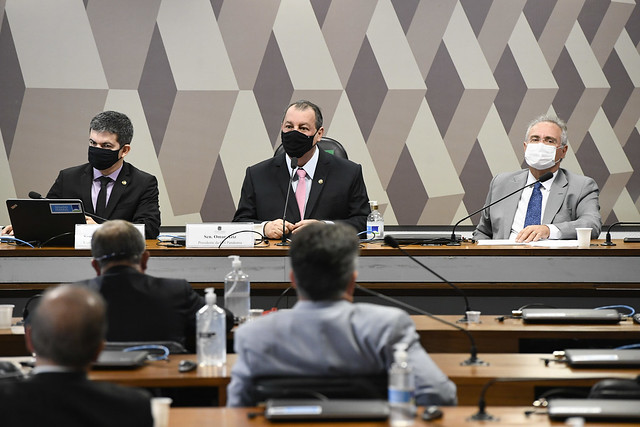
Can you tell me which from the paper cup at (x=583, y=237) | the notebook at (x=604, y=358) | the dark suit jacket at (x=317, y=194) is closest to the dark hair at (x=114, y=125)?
the dark suit jacket at (x=317, y=194)

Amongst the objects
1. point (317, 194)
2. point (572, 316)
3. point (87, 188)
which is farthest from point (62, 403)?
point (87, 188)

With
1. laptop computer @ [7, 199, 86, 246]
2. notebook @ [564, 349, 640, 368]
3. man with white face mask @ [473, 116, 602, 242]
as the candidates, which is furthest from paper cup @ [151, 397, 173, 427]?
man with white face mask @ [473, 116, 602, 242]

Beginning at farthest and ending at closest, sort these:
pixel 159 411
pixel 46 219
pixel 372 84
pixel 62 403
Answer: pixel 372 84, pixel 46 219, pixel 159 411, pixel 62 403

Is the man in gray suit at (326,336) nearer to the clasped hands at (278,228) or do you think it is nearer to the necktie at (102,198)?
the clasped hands at (278,228)

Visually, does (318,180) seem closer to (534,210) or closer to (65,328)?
(534,210)

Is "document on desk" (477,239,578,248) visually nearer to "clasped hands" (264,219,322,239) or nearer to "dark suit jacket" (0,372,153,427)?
"clasped hands" (264,219,322,239)

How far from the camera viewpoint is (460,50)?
19.6ft

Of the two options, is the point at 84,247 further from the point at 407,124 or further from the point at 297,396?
the point at 407,124

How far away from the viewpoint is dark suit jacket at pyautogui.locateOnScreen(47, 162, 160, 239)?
4.85m

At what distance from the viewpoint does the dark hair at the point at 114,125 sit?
4730 mm

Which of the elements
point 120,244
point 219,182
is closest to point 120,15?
point 219,182

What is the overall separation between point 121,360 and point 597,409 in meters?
1.32

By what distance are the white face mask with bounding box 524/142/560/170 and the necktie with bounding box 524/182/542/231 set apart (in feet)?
0.52

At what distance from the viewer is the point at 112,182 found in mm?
4910
